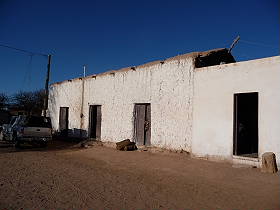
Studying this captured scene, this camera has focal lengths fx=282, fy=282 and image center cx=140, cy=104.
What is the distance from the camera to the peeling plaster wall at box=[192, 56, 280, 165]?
8.59 metres

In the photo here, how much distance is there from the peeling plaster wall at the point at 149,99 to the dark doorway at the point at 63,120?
78 cm

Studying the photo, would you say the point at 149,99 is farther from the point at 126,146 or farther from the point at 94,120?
the point at 94,120

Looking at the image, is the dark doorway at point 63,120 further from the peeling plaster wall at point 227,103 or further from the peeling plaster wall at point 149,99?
the peeling plaster wall at point 227,103

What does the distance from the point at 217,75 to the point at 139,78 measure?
4.75 metres

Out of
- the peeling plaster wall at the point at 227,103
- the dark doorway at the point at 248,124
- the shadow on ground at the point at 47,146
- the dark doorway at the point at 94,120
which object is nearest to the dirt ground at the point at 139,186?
the peeling plaster wall at the point at 227,103

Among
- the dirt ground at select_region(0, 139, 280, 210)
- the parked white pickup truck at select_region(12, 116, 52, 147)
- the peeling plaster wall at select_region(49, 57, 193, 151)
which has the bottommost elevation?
the dirt ground at select_region(0, 139, 280, 210)

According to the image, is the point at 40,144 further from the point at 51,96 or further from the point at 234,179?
the point at 234,179

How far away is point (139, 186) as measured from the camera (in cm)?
650

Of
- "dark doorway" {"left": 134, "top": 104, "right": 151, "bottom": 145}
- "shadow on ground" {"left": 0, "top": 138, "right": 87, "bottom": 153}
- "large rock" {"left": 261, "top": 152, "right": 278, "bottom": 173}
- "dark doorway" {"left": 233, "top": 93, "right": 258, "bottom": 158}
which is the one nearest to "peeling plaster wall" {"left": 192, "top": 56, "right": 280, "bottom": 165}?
"large rock" {"left": 261, "top": 152, "right": 278, "bottom": 173}

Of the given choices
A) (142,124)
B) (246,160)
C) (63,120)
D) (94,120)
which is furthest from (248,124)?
(63,120)

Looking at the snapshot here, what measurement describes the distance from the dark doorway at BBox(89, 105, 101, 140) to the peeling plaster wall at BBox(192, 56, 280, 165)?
24.3 feet

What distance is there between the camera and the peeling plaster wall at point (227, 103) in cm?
859

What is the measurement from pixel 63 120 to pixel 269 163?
49.6 ft

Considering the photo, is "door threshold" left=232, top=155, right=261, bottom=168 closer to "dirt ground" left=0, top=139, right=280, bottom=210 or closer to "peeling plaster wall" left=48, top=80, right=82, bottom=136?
"dirt ground" left=0, top=139, right=280, bottom=210
